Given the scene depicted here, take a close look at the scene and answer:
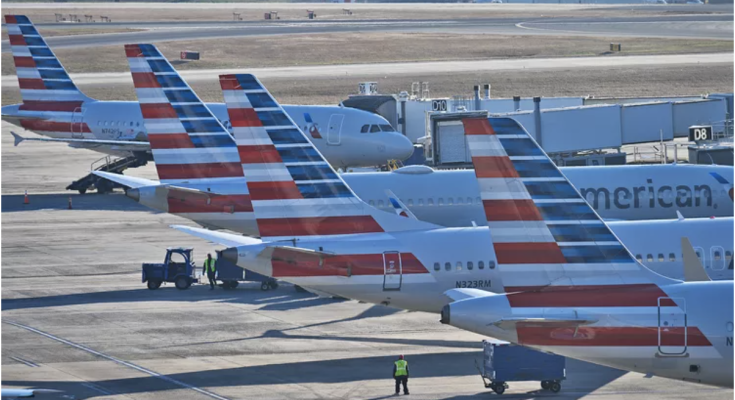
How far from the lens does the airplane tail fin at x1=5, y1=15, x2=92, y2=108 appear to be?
77000mm

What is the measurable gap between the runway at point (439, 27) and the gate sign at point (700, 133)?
85.8 m

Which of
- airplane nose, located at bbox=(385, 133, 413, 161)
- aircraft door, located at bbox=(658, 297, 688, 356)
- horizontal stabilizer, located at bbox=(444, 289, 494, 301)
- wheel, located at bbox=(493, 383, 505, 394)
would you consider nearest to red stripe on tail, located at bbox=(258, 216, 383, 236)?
horizontal stabilizer, located at bbox=(444, 289, 494, 301)

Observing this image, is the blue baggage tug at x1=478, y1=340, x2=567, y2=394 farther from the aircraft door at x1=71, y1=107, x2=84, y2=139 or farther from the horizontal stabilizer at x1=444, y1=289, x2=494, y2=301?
the aircraft door at x1=71, y1=107, x2=84, y2=139

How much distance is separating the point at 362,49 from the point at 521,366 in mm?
114951

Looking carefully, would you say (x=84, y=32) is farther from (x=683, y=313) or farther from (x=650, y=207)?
(x=683, y=313)

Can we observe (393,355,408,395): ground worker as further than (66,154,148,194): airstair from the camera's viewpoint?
No

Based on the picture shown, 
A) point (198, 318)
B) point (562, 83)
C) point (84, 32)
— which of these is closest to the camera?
point (198, 318)

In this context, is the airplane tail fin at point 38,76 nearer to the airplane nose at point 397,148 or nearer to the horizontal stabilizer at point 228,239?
the airplane nose at point 397,148

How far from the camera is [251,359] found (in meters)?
35.2

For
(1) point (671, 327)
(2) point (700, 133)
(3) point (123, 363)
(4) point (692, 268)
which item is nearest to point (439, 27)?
(2) point (700, 133)

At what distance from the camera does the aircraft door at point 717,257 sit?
1357 inches

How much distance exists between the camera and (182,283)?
47125mm

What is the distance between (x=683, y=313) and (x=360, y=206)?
1234 centimetres

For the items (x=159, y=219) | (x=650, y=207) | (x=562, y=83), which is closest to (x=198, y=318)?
(x=650, y=207)
